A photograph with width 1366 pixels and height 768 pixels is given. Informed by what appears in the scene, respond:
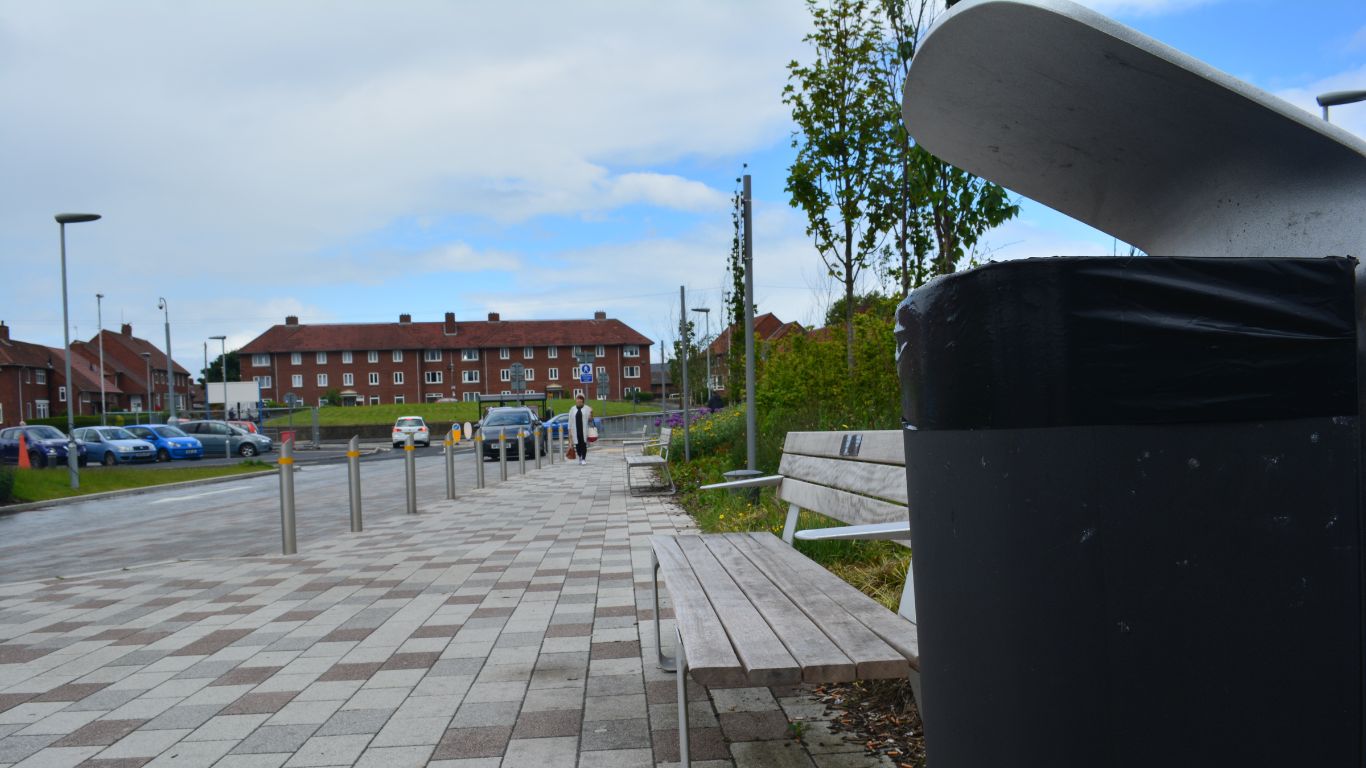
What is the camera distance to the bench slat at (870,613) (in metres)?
2.63

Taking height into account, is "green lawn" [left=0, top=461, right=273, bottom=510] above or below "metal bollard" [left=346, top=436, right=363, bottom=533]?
below

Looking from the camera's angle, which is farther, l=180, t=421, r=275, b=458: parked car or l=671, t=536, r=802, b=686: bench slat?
l=180, t=421, r=275, b=458: parked car

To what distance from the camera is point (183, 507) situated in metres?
17.1

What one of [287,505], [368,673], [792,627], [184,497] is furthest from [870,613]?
[184,497]

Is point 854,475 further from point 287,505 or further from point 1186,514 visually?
point 287,505

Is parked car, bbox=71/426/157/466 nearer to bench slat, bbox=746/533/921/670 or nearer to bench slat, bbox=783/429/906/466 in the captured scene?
bench slat, bbox=783/429/906/466

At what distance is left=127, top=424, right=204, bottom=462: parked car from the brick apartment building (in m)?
57.2

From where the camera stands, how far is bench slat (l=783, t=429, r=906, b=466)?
13.4 ft

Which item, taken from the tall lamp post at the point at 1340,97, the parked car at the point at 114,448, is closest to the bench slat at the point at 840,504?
the tall lamp post at the point at 1340,97

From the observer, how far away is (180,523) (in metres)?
13.7

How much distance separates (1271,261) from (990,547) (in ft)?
2.15

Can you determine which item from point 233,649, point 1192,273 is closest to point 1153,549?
point 1192,273

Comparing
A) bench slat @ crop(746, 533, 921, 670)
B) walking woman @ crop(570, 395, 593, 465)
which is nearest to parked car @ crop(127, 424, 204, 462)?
walking woman @ crop(570, 395, 593, 465)

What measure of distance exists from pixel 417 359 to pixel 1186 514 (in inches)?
3983
